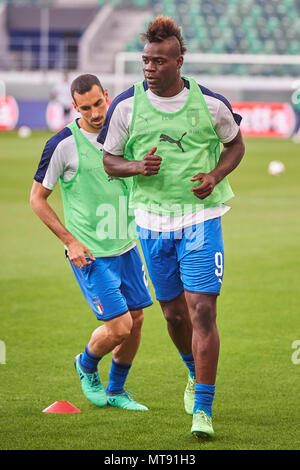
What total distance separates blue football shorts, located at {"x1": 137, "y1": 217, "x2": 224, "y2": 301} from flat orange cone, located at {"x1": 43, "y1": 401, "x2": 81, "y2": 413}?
34.8 inches

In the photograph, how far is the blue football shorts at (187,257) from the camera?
464 centimetres

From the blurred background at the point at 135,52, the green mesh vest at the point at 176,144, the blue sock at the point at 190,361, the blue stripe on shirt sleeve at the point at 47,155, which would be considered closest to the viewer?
the green mesh vest at the point at 176,144

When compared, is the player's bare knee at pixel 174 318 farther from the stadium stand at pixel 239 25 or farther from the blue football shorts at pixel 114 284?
the stadium stand at pixel 239 25

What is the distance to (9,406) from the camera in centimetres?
514

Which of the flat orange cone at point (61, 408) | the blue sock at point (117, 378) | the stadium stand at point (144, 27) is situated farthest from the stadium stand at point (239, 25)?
the flat orange cone at point (61, 408)

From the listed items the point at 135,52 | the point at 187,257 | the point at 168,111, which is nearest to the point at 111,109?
the point at 168,111

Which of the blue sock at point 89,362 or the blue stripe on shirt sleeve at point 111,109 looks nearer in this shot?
the blue stripe on shirt sleeve at point 111,109

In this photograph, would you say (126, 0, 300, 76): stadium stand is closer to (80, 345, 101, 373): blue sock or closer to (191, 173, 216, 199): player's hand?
(80, 345, 101, 373): blue sock

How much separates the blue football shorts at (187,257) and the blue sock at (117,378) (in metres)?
0.70

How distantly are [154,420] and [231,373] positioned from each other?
120 centimetres

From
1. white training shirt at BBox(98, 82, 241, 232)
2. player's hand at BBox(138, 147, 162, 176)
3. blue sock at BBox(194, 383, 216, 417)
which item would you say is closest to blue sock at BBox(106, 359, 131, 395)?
blue sock at BBox(194, 383, 216, 417)

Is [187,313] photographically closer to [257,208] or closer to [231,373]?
[231,373]

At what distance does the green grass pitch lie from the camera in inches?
181

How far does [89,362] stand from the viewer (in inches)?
207
